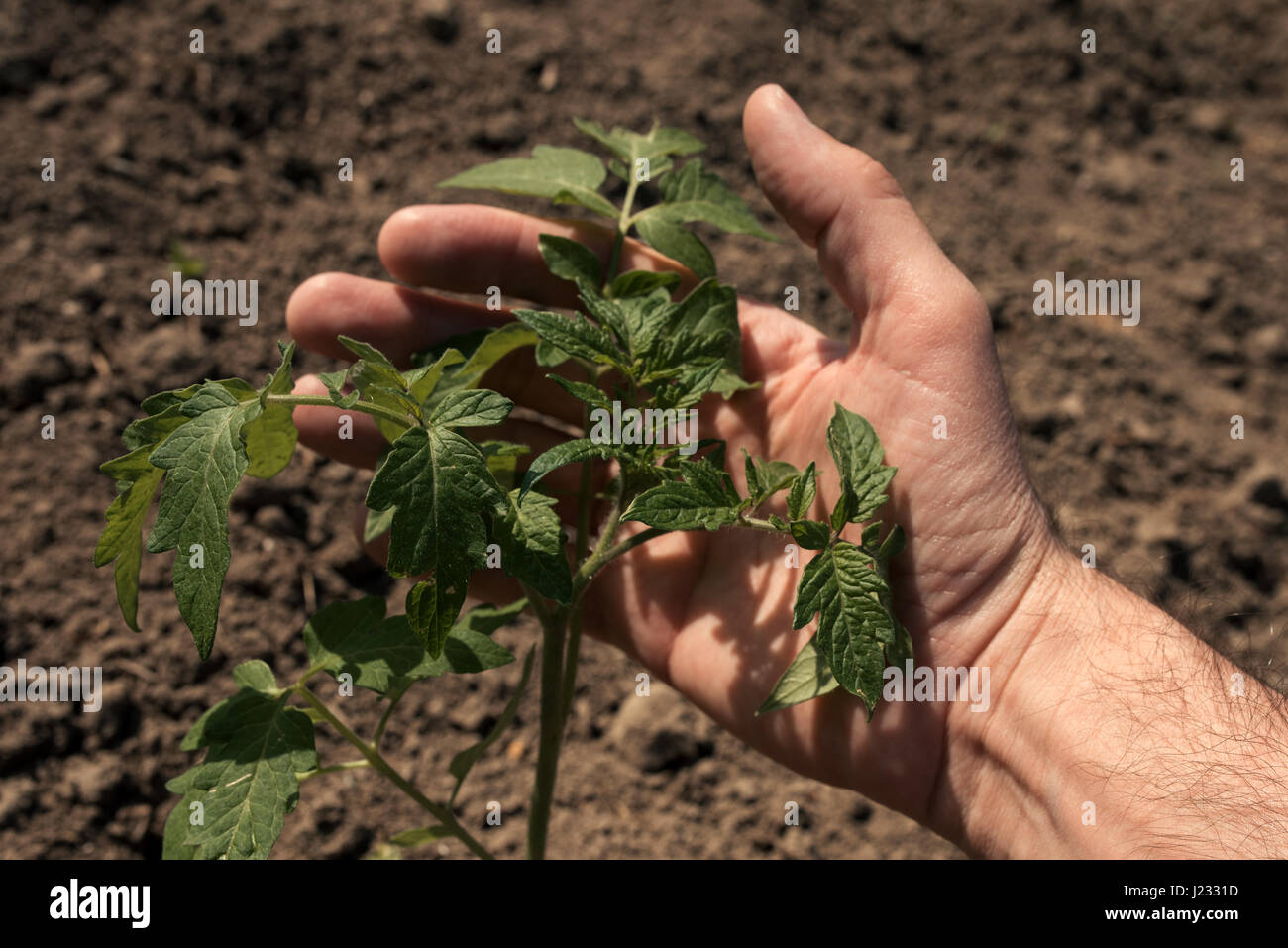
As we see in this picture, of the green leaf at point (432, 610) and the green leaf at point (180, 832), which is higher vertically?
the green leaf at point (432, 610)

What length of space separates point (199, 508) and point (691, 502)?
0.83 metres

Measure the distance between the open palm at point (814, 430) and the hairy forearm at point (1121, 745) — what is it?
0.08m

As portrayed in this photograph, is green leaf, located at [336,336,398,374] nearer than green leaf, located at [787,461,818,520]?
Yes

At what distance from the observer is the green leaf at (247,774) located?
1.81 m

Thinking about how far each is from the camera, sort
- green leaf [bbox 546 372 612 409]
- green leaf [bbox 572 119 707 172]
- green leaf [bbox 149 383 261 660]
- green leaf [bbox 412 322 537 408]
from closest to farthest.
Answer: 1. green leaf [bbox 149 383 261 660]
2. green leaf [bbox 546 372 612 409]
3. green leaf [bbox 412 322 537 408]
4. green leaf [bbox 572 119 707 172]

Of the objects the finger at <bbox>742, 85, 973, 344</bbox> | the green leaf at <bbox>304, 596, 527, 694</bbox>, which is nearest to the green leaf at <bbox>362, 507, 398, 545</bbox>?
the green leaf at <bbox>304, 596, 527, 694</bbox>

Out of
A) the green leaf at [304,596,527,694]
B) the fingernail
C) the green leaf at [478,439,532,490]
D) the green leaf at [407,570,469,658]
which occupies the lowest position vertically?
the green leaf at [304,596,527,694]

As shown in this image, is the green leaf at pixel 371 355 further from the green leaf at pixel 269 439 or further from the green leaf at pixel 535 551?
the green leaf at pixel 535 551

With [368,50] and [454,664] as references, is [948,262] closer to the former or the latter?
[454,664]

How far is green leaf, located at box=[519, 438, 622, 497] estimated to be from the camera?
71.0 inches

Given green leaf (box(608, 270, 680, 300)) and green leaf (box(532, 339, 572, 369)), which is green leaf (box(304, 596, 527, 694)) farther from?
green leaf (box(608, 270, 680, 300))

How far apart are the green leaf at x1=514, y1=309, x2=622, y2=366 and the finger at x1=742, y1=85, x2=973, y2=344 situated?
30.8 inches

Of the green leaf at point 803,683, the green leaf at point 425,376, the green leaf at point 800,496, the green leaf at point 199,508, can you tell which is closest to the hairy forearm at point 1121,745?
the green leaf at point 803,683
